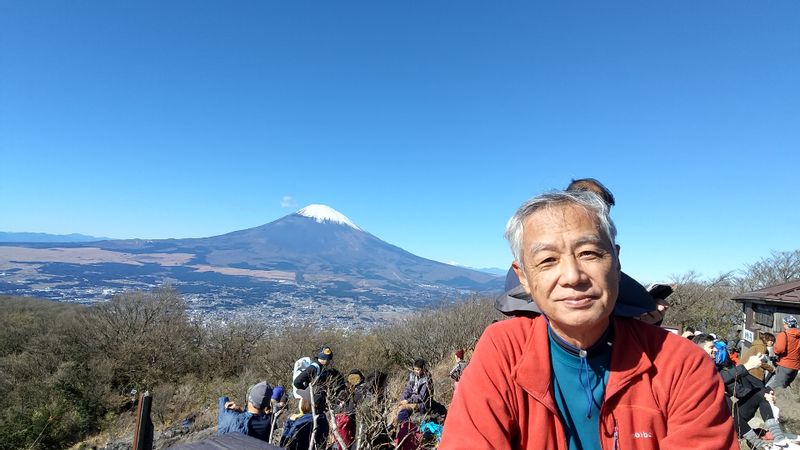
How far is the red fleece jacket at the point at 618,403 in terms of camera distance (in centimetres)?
96

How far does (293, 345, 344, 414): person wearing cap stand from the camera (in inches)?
172

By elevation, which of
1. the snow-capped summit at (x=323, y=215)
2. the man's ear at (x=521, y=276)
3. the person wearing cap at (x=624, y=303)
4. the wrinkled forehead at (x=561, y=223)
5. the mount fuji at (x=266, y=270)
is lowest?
the mount fuji at (x=266, y=270)

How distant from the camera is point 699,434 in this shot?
933 mm

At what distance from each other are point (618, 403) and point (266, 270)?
136m

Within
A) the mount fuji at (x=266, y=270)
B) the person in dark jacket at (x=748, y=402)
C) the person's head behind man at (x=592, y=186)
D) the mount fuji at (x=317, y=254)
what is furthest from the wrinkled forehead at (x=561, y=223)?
the mount fuji at (x=317, y=254)

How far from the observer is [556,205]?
1.13m

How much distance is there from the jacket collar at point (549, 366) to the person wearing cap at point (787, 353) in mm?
7694

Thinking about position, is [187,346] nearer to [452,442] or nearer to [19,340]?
[19,340]

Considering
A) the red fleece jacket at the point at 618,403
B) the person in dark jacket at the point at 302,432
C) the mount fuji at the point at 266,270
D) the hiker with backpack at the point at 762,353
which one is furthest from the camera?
the mount fuji at the point at 266,270

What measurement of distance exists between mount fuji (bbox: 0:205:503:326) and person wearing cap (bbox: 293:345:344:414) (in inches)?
2383

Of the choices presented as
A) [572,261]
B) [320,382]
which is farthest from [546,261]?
[320,382]

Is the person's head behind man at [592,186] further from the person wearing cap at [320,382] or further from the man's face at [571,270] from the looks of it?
the person wearing cap at [320,382]

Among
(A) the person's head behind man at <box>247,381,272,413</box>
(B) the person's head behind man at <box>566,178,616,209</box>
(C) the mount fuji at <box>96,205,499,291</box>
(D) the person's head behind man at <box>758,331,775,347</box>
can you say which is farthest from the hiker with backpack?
(C) the mount fuji at <box>96,205,499,291</box>

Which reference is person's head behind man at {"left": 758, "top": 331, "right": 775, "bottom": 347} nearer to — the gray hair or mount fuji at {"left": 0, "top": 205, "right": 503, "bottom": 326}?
the gray hair
